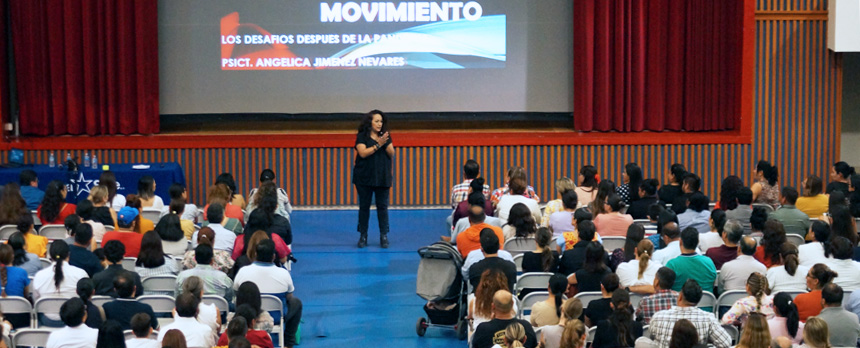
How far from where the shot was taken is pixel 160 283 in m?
6.88

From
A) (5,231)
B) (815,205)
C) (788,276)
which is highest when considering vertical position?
(815,205)

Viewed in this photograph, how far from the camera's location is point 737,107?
1284 centimetres

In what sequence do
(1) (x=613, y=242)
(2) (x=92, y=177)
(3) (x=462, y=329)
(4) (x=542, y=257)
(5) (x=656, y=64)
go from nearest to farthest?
(4) (x=542, y=257), (3) (x=462, y=329), (1) (x=613, y=242), (2) (x=92, y=177), (5) (x=656, y=64)

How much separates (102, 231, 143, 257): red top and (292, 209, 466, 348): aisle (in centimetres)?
135

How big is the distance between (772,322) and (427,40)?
7.66 metres

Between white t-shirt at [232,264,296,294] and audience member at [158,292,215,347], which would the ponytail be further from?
audience member at [158,292,215,347]

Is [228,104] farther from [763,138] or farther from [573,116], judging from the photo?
[763,138]

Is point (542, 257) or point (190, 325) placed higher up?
point (542, 257)

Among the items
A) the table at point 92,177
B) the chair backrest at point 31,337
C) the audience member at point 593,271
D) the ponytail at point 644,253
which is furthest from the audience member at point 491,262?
the table at point 92,177

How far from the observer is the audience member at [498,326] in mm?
5559

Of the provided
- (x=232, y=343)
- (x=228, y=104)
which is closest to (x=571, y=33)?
(x=228, y=104)

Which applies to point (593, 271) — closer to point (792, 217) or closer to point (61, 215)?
point (792, 217)

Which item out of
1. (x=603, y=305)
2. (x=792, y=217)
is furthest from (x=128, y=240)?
(x=792, y=217)

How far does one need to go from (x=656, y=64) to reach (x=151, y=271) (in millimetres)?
7593
